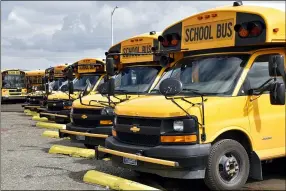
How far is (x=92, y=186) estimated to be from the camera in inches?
249

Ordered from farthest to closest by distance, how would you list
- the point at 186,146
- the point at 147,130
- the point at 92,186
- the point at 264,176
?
the point at 264,176 → the point at 92,186 → the point at 147,130 → the point at 186,146

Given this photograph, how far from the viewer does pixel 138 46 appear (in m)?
10.2

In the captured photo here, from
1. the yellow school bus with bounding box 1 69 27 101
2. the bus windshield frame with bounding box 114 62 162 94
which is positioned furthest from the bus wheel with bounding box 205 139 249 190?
the yellow school bus with bounding box 1 69 27 101

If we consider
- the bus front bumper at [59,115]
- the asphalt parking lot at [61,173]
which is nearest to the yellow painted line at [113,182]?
the asphalt parking lot at [61,173]

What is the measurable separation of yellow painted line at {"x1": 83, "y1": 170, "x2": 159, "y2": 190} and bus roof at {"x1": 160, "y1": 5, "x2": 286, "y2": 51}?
2.55 m

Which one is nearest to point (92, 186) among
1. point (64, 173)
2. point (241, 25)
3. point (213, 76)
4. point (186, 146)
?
point (64, 173)

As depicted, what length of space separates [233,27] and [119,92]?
3908 millimetres

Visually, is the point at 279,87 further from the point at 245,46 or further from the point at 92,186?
the point at 92,186

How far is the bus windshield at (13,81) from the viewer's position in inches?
1227

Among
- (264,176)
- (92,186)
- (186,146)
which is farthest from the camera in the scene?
(264,176)

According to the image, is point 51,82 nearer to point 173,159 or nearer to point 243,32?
point 243,32

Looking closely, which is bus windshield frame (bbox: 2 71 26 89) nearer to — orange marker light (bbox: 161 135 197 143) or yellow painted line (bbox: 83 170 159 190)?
yellow painted line (bbox: 83 170 159 190)

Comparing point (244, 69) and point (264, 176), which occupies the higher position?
point (244, 69)

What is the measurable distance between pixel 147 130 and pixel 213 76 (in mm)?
1385
